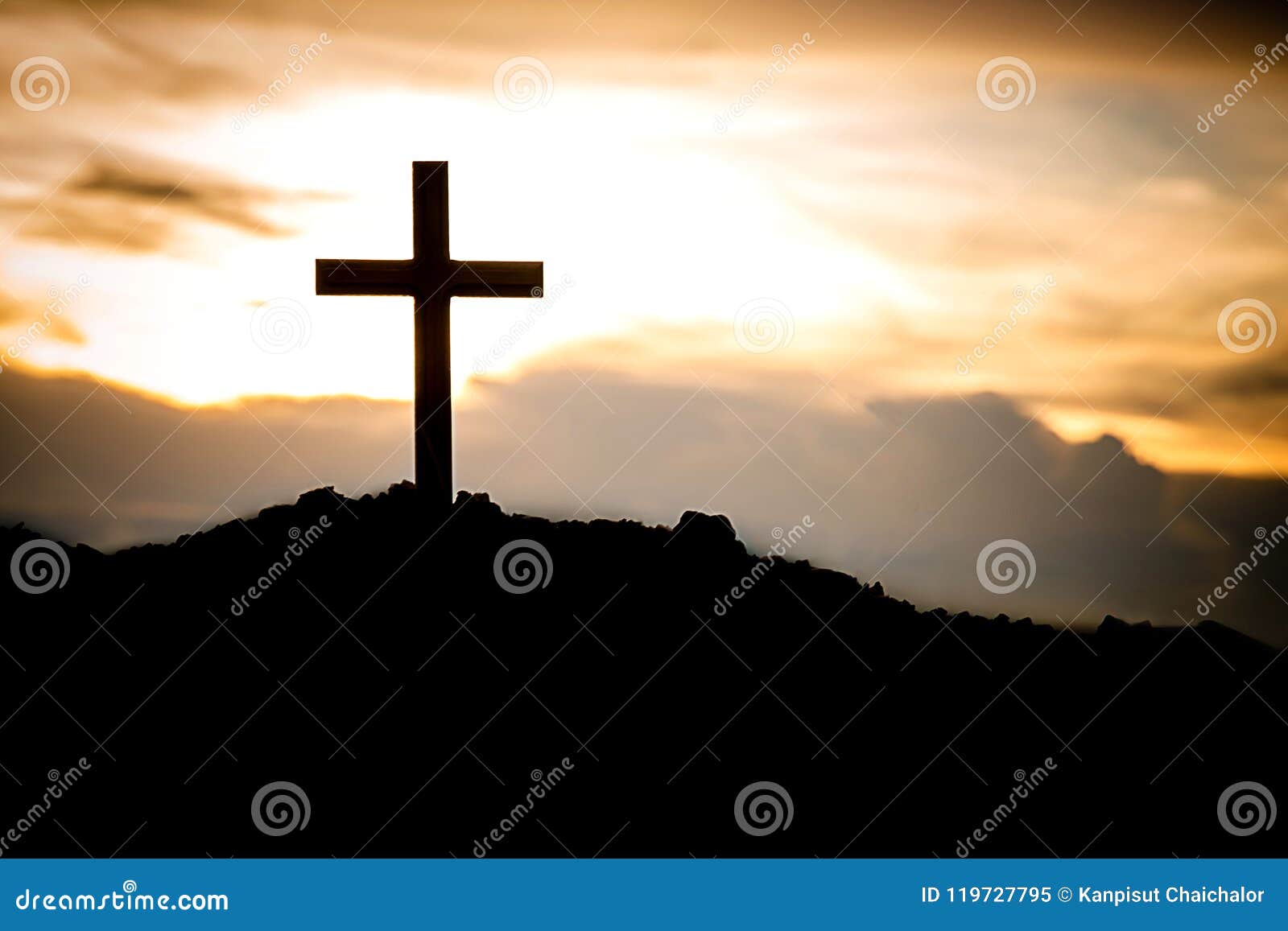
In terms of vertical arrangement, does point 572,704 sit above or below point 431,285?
below

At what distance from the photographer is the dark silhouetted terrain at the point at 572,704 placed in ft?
29.9

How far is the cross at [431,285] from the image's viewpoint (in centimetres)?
1086

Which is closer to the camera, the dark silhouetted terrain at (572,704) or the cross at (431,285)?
the dark silhouetted terrain at (572,704)

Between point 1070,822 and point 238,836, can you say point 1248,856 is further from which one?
point 238,836

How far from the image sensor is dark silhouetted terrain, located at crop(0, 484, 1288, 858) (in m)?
9.12

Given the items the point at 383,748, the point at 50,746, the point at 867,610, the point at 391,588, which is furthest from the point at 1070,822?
the point at 50,746

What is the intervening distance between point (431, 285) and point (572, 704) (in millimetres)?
3771

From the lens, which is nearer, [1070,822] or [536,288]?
[1070,822]

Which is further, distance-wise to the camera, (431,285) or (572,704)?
(431,285)

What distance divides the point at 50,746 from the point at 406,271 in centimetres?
479

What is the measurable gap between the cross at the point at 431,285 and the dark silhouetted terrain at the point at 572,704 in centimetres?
96

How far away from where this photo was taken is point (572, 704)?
408 inches

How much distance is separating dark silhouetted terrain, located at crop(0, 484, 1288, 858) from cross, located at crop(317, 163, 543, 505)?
958mm

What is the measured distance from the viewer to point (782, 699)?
10.7 meters
